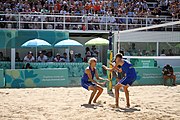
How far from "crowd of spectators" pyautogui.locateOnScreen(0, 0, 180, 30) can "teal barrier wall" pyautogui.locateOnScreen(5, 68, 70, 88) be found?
4663 mm

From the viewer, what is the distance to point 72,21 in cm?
1948

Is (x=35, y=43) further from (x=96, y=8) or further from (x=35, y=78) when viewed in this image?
(x=96, y=8)

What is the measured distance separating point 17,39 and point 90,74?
988cm

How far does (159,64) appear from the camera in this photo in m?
18.3

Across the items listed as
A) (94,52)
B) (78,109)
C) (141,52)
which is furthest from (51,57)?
(78,109)

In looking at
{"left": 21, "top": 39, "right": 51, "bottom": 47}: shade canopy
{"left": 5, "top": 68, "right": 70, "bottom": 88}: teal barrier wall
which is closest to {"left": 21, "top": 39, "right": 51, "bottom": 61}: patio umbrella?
{"left": 21, "top": 39, "right": 51, "bottom": 47}: shade canopy

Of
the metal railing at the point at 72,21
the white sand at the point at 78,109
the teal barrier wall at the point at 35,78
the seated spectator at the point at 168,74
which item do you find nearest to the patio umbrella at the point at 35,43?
the metal railing at the point at 72,21

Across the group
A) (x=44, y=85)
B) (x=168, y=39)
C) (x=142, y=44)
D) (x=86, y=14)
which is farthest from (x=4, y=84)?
(x=168, y=39)

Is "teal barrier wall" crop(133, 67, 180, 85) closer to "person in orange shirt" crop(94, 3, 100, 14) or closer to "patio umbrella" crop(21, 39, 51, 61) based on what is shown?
"patio umbrella" crop(21, 39, 51, 61)

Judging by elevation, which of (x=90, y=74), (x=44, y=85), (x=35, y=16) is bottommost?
(x=44, y=85)

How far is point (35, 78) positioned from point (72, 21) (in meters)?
6.49

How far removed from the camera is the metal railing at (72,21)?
18.1 meters

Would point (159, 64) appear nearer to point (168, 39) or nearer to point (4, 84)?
point (168, 39)

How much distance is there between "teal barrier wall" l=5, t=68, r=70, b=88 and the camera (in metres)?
13.6
